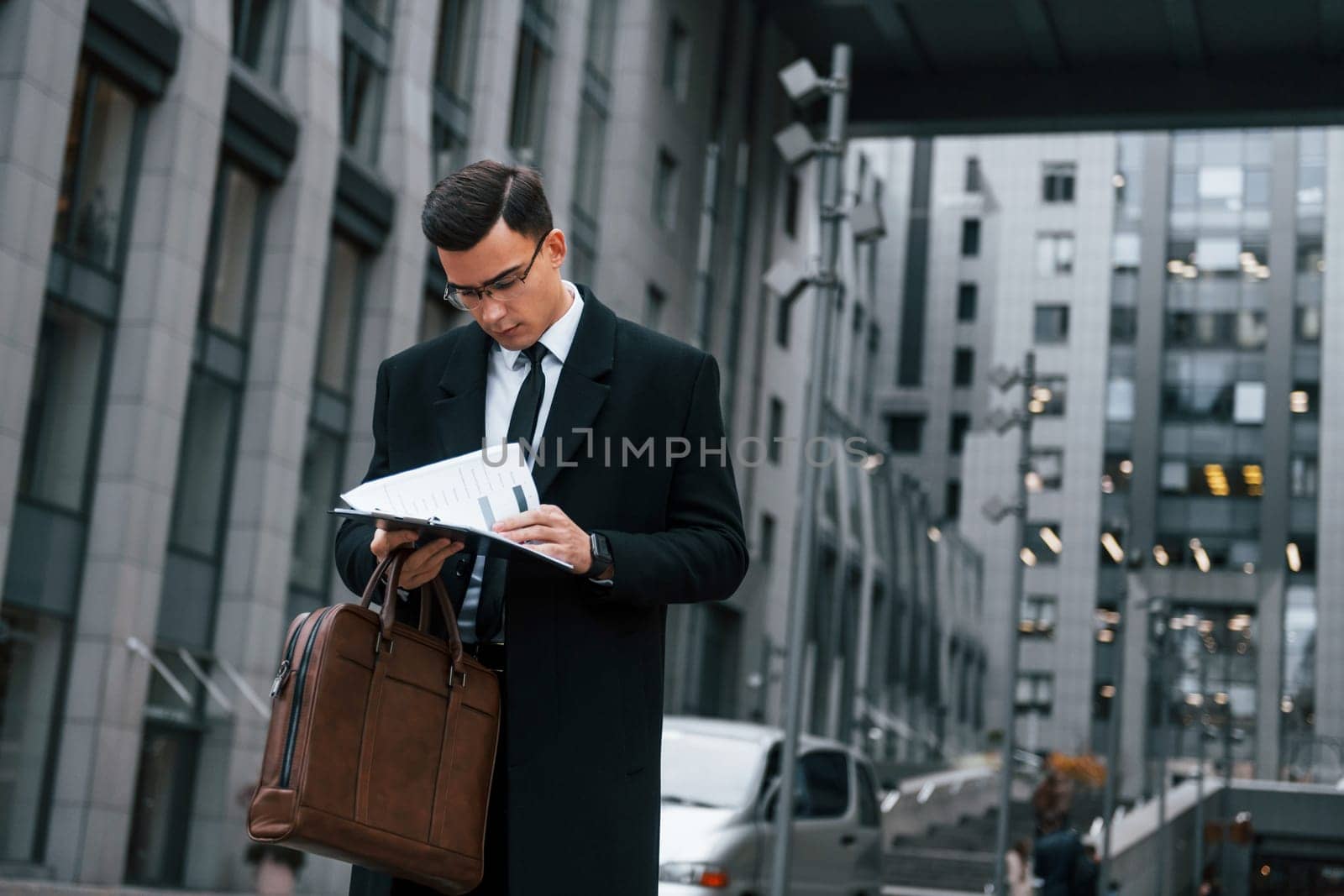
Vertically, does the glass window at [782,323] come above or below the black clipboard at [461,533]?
above

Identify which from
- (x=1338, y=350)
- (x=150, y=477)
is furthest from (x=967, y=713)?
(x=150, y=477)

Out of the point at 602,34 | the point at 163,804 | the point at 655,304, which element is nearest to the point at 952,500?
the point at 655,304

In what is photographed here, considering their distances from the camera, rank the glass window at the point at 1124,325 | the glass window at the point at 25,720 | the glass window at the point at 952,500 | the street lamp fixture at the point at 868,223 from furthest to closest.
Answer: the glass window at the point at 952,500 → the glass window at the point at 1124,325 → the glass window at the point at 25,720 → the street lamp fixture at the point at 868,223

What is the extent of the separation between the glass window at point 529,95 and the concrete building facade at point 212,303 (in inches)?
2.5

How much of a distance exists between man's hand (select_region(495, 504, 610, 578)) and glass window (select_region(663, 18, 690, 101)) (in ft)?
114

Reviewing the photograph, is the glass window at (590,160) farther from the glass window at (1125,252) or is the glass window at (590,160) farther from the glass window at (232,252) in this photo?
the glass window at (1125,252)

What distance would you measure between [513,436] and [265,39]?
2326 centimetres

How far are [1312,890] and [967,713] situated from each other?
44.4 feet

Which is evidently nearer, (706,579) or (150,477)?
(706,579)

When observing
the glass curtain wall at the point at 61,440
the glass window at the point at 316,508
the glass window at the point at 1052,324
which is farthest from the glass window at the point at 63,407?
the glass window at the point at 1052,324

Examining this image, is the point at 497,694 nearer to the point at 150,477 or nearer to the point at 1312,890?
the point at 150,477

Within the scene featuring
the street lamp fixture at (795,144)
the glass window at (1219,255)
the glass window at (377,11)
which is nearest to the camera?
the street lamp fixture at (795,144)

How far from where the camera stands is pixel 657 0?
35.5 m

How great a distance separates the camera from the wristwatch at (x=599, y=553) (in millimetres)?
2906
